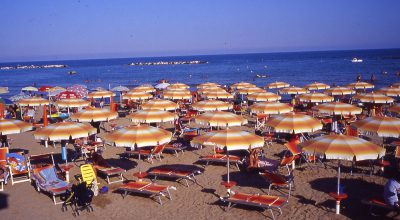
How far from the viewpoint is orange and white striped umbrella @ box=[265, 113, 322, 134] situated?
10.4m

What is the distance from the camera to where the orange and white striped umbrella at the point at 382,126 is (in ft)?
31.9

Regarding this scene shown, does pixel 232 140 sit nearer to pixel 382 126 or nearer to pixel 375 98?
pixel 382 126

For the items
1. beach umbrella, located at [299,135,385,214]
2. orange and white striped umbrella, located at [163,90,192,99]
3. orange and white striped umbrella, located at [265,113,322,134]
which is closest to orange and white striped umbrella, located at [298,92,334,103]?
orange and white striped umbrella, located at [163,90,192,99]

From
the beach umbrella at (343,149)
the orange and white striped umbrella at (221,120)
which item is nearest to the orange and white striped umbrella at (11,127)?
the orange and white striped umbrella at (221,120)

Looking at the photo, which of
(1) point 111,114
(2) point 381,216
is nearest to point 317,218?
(2) point 381,216

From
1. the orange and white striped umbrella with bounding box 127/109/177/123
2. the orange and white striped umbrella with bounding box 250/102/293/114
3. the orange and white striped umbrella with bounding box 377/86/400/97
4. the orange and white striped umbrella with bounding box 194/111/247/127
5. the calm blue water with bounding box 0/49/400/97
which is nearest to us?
the orange and white striped umbrella with bounding box 194/111/247/127

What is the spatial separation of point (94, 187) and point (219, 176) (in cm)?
358

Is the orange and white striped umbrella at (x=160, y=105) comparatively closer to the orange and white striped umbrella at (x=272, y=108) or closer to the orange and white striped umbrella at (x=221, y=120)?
the orange and white striped umbrella at (x=272, y=108)

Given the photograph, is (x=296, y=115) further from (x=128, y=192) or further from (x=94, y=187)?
(x=94, y=187)

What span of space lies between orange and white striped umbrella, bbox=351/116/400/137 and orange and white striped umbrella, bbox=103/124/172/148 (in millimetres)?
5447

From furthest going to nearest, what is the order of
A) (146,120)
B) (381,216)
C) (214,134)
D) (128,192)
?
(146,120) < (128,192) < (214,134) < (381,216)

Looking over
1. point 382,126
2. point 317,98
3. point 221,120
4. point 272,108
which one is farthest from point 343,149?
point 317,98

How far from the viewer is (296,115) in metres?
10.9

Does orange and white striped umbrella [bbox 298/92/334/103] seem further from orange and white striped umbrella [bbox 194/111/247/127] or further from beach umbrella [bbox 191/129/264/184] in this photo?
beach umbrella [bbox 191/129/264/184]
